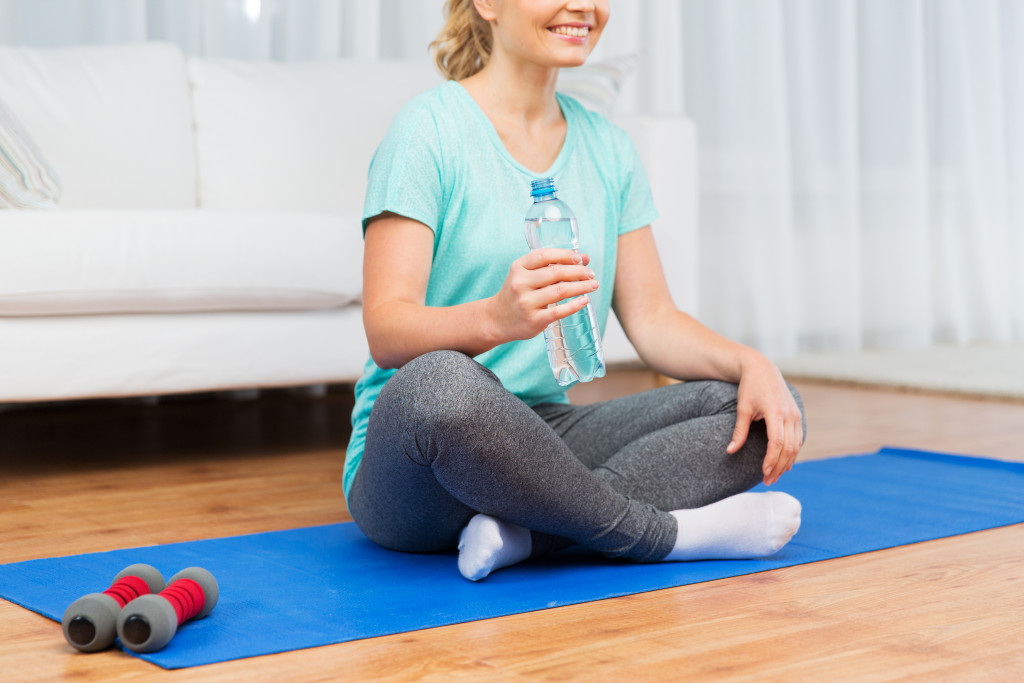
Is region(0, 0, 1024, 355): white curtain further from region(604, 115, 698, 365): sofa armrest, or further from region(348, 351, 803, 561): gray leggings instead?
region(348, 351, 803, 561): gray leggings

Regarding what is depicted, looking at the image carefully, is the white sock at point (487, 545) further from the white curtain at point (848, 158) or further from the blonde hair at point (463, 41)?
the white curtain at point (848, 158)

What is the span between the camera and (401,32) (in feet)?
10.4

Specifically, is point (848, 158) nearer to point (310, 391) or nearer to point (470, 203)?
point (310, 391)

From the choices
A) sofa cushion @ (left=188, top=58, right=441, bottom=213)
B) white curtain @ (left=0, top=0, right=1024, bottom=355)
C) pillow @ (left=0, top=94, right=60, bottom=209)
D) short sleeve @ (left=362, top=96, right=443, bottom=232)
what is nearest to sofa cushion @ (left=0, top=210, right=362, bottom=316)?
pillow @ (left=0, top=94, right=60, bottom=209)

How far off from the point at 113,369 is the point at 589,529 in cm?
96

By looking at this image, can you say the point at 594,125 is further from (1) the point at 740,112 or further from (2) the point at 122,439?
(1) the point at 740,112

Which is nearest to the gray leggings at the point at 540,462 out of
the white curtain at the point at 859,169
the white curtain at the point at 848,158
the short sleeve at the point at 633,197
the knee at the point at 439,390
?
the knee at the point at 439,390

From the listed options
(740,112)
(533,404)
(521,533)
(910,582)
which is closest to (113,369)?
(533,404)

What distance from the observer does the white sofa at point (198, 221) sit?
1733mm

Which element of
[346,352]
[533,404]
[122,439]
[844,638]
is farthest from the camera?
[122,439]

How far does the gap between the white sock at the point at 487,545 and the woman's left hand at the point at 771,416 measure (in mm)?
257

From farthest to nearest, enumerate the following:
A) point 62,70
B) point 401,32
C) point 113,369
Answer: point 401,32 → point 62,70 → point 113,369

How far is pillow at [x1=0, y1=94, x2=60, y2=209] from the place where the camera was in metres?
1.93

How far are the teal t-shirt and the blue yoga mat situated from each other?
14cm
